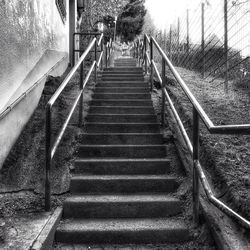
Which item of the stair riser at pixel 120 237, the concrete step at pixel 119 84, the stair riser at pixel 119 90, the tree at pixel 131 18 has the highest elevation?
the tree at pixel 131 18

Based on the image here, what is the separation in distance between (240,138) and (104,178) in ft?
4.58

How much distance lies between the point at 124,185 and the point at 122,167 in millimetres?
298

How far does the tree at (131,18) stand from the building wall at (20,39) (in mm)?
19715

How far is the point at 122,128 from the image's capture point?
4172 millimetres

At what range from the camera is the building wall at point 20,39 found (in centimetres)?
317

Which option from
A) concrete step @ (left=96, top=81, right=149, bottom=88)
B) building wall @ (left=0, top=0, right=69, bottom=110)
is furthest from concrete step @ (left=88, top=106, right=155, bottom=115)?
concrete step @ (left=96, top=81, right=149, bottom=88)

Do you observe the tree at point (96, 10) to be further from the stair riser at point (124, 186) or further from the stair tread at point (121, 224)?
the stair tread at point (121, 224)

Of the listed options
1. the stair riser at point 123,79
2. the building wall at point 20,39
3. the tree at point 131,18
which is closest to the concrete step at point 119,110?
the building wall at point 20,39

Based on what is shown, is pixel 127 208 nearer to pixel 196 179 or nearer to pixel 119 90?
pixel 196 179

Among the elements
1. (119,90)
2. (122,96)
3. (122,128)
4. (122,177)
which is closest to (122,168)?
(122,177)

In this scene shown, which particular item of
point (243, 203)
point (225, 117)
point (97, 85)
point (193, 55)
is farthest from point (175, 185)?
point (193, 55)

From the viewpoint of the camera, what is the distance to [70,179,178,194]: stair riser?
3.08 m

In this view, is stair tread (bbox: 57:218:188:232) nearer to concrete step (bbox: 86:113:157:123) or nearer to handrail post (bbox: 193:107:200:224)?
handrail post (bbox: 193:107:200:224)

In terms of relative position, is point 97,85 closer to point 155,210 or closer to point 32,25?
point 32,25
